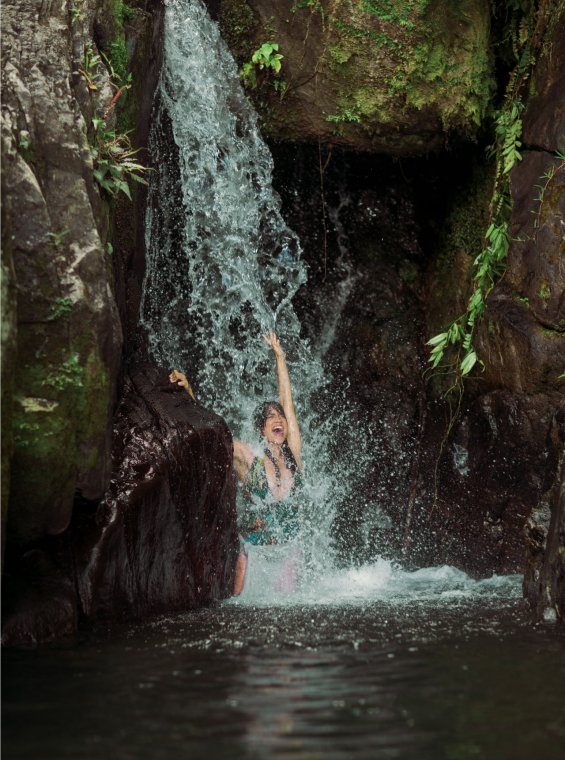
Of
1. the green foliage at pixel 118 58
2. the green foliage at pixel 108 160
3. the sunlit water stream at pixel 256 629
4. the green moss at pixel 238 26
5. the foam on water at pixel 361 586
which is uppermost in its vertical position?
the green moss at pixel 238 26

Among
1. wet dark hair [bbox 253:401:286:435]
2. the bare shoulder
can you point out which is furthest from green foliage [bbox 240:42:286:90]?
the bare shoulder

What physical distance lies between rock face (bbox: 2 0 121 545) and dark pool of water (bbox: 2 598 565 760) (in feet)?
3.16

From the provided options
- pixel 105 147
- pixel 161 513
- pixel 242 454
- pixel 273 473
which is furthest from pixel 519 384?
pixel 105 147

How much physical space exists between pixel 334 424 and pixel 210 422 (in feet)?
11.1

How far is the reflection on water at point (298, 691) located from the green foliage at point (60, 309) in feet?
5.89

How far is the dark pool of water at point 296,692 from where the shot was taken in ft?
11.4

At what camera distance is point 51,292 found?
215 inches

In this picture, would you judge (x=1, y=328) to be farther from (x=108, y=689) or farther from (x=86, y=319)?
(x=108, y=689)

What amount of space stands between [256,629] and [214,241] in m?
4.64

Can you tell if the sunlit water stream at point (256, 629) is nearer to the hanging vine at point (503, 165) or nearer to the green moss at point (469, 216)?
the green moss at point (469, 216)

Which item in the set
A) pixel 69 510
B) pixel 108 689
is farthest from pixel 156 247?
A: pixel 108 689

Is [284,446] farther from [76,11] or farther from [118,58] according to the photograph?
[76,11]

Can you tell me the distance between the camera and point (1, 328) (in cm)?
470

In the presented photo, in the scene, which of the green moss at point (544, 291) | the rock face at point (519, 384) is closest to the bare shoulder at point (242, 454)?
the rock face at point (519, 384)
